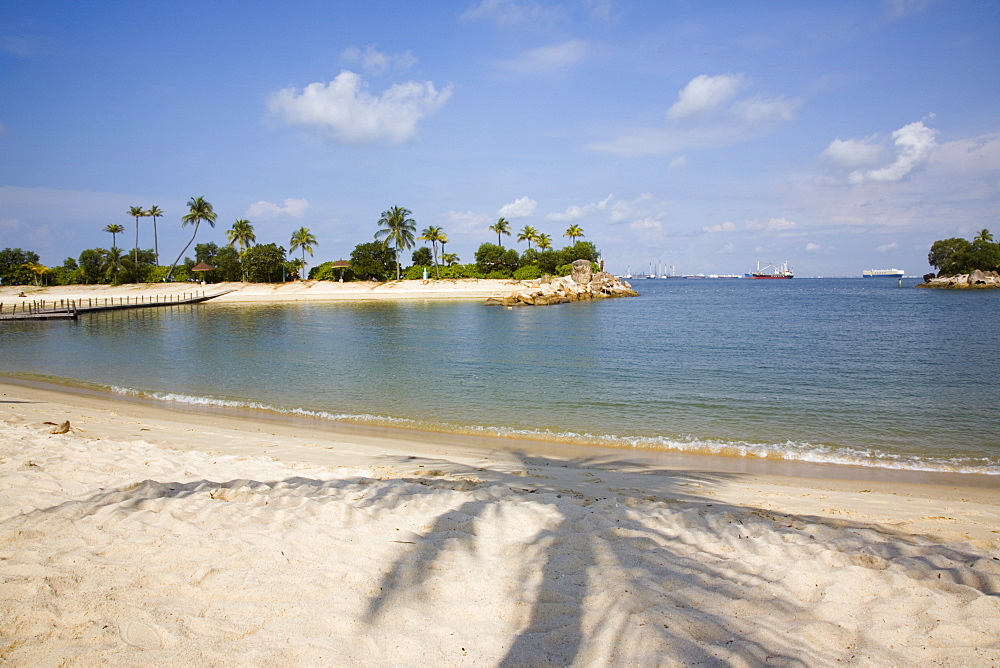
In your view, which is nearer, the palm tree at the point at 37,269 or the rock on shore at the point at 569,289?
the rock on shore at the point at 569,289

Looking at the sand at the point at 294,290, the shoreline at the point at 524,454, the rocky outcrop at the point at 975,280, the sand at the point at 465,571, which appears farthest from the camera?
the rocky outcrop at the point at 975,280

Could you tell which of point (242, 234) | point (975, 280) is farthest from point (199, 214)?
point (975, 280)

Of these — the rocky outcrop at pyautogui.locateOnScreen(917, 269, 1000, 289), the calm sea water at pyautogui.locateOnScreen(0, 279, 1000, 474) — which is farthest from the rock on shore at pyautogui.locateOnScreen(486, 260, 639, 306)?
the rocky outcrop at pyautogui.locateOnScreen(917, 269, 1000, 289)

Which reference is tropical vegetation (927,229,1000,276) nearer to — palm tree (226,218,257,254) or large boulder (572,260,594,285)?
large boulder (572,260,594,285)

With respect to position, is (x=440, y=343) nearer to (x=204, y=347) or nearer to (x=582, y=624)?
(x=204, y=347)

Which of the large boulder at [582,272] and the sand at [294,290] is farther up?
the large boulder at [582,272]

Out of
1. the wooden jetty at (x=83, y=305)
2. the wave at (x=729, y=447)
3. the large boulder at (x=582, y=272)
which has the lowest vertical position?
the wave at (x=729, y=447)

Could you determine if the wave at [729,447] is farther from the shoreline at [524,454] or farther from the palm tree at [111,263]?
the palm tree at [111,263]

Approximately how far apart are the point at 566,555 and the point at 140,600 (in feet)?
11.3

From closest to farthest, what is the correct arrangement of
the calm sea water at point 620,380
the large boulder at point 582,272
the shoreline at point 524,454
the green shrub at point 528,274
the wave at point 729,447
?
the shoreline at point 524,454 < the wave at point 729,447 < the calm sea water at point 620,380 < the large boulder at point 582,272 < the green shrub at point 528,274

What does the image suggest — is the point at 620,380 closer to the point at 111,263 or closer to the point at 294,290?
the point at 294,290

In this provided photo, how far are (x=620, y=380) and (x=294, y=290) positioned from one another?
84.1 metres

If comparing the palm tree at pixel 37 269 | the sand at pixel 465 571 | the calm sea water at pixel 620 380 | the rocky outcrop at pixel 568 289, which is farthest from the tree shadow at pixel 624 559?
the palm tree at pixel 37 269

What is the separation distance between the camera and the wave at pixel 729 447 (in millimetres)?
10375
